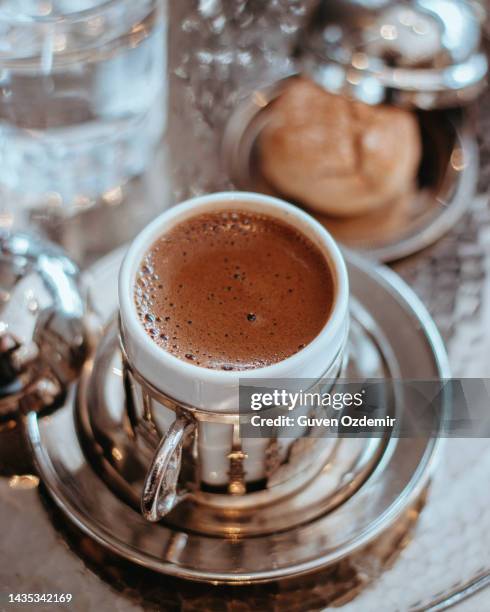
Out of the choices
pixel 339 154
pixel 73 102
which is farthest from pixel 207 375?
pixel 73 102

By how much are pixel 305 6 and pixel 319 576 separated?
709 mm

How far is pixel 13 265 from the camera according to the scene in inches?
28.4

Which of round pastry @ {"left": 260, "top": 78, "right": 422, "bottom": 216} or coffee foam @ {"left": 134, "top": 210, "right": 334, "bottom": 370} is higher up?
coffee foam @ {"left": 134, "top": 210, "right": 334, "bottom": 370}

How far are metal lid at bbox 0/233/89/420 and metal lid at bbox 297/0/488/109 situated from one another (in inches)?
15.8

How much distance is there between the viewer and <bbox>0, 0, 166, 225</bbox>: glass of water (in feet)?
2.98

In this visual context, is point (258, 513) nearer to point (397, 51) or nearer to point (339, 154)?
point (339, 154)

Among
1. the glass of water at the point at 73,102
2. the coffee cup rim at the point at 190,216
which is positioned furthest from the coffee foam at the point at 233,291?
the glass of water at the point at 73,102

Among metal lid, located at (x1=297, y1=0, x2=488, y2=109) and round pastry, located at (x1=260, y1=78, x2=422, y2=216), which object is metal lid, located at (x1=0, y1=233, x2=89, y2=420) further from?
metal lid, located at (x1=297, y1=0, x2=488, y2=109)

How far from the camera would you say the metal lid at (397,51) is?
950mm

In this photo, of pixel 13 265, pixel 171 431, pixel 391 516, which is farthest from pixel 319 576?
pixel 13 265

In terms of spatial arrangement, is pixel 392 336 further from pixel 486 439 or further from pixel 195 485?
pixel 195 485

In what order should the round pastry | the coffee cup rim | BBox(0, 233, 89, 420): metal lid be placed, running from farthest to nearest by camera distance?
the round pastry
BBox(0, 233, 89, 420): metal lid
the coffee cup rim

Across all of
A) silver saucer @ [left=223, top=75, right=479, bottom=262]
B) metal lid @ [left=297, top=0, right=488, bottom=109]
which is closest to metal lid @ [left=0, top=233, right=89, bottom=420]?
silver saucer @ [left=223, top=75, right=479, bottom=262]

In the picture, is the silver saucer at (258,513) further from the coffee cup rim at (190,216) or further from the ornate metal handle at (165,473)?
the coffee cup rim at (190,216)
